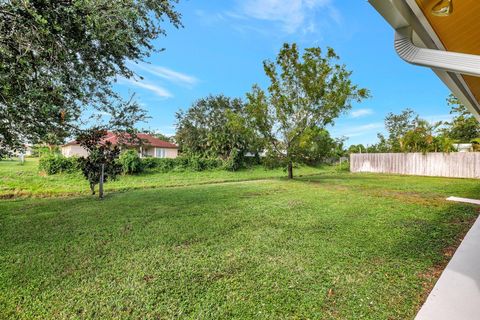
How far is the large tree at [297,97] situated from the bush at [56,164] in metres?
10.5

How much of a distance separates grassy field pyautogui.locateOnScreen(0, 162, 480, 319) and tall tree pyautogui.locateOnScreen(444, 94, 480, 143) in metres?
13.1

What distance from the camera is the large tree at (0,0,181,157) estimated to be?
3.48 m

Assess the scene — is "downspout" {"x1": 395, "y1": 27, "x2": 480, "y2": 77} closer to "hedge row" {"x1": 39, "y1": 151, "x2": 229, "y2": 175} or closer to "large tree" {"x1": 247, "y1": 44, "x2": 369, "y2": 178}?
"large tree" {"x1": 247, "y1": 44, "x2": 369, "y2": 178}

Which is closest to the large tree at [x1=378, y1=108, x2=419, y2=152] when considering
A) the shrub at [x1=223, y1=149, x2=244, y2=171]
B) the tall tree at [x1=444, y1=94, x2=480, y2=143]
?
the tall tree at [x1=444, y1=94, x2=480, y2=143]

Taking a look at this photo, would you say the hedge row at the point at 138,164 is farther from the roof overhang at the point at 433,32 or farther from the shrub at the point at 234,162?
the roof overhang at the point at 433,32

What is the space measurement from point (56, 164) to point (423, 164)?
21920 millimetres

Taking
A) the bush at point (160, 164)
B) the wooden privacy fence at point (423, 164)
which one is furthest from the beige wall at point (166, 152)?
the wooden privacy fence at point (423, 164)

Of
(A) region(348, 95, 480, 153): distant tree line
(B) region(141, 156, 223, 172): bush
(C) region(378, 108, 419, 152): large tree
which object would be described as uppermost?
(C) region(378, 108, 419, 152): large tree

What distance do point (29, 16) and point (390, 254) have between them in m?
6.44

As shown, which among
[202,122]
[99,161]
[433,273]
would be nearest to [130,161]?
[99,161]

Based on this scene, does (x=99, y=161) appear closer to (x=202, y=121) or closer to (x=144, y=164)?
(x=144, y=164)

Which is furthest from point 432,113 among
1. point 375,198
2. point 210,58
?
point 210,58

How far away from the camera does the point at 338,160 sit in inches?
1006

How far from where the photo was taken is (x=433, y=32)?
1.52 metres
